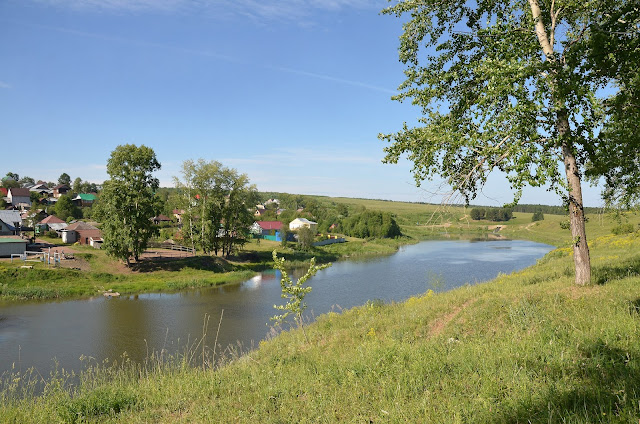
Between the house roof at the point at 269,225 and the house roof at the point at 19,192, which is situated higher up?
the house roof at the point at 19,192

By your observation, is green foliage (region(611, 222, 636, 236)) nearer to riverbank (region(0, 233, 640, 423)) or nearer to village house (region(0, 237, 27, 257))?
riverbank (region(0, 233, 640, 423))

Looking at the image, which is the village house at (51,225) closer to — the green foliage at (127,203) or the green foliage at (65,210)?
the green foliage at (65,210)

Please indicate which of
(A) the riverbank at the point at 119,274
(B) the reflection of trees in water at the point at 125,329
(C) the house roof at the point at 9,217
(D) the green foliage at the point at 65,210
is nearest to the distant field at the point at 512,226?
(B) the reflection of trees in water at the point at 125,329

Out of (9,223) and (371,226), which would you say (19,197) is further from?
(371,226)

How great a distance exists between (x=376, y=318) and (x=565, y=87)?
8.62 metres

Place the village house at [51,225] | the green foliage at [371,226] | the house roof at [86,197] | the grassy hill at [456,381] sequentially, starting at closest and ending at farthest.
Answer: the grassy hill at [456,381], the village house at [51,225], the green foliage at [371,226], the house roof at [86,197]

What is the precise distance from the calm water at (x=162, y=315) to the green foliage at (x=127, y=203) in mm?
7468

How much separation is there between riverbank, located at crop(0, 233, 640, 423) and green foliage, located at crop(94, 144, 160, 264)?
31469 millimetres

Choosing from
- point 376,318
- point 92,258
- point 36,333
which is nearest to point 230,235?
point 92,258

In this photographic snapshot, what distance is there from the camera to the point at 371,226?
88.1 m

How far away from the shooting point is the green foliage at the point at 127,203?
36125 millimetres

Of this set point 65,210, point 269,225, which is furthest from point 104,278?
point 65,210

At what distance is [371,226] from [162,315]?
66.8 m

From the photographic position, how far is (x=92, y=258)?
38594 millimetres
